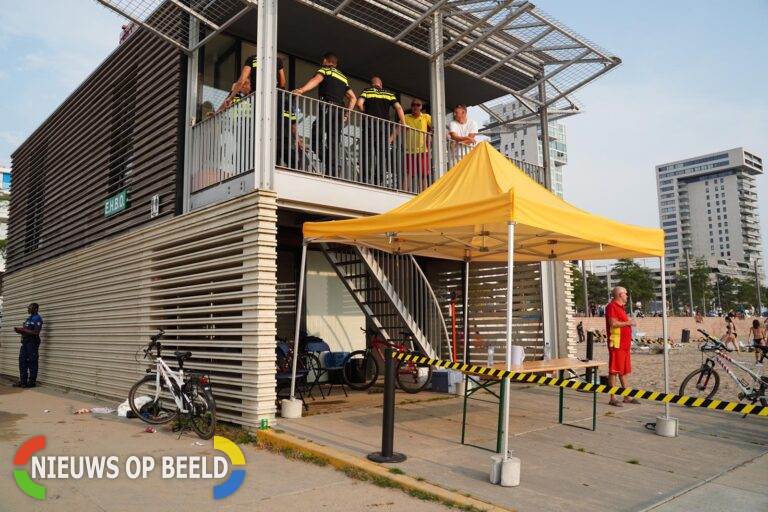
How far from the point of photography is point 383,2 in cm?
905

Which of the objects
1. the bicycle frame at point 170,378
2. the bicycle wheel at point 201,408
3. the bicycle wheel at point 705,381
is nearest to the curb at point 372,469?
the bicycle wheel at point 201,408

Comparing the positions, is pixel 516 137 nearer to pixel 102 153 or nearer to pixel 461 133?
pixel 461 133

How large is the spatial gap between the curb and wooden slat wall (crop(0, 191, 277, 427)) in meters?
0.59

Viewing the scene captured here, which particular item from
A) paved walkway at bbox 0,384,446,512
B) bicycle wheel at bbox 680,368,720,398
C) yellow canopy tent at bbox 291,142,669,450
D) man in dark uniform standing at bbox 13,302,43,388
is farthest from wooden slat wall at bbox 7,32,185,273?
bicycle wheel at bbox 680,368,720,398

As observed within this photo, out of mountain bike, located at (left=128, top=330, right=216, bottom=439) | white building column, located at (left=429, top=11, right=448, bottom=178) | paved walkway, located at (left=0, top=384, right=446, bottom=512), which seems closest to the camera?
paved walkway, located at (left=0, top=384, right=446, bottom=512)

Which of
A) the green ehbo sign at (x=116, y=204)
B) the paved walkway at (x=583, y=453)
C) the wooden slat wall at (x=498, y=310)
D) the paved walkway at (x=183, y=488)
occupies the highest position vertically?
A: the green ehbo sign at (x=116, y=204)

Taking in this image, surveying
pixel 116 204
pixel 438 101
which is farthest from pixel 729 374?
pixel 116 204

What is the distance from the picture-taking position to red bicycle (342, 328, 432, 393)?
9898 mm

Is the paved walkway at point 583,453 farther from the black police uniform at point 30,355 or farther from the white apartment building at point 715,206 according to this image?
the white apartment building at point 715,206

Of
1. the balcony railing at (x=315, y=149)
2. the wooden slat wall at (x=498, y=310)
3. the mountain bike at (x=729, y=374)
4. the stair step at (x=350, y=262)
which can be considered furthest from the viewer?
the wooden slat wall at (x=498, y=310)

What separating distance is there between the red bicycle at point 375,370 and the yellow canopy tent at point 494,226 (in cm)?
212

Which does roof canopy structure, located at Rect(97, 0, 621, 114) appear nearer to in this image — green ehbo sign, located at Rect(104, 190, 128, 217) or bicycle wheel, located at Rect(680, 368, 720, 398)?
green ehbo sign, located at Rect(104, 190, 128, 217)

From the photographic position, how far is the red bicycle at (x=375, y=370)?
9.90 m

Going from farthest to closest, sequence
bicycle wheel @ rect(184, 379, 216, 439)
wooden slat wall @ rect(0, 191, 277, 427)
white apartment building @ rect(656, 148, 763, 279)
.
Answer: white apartment building @ rect(656, 148, 763, 279) → wooden slat wall @ rect(0, 191, 277, 427) → bicycle wheel @ rect(184, 379, 216, 439)
